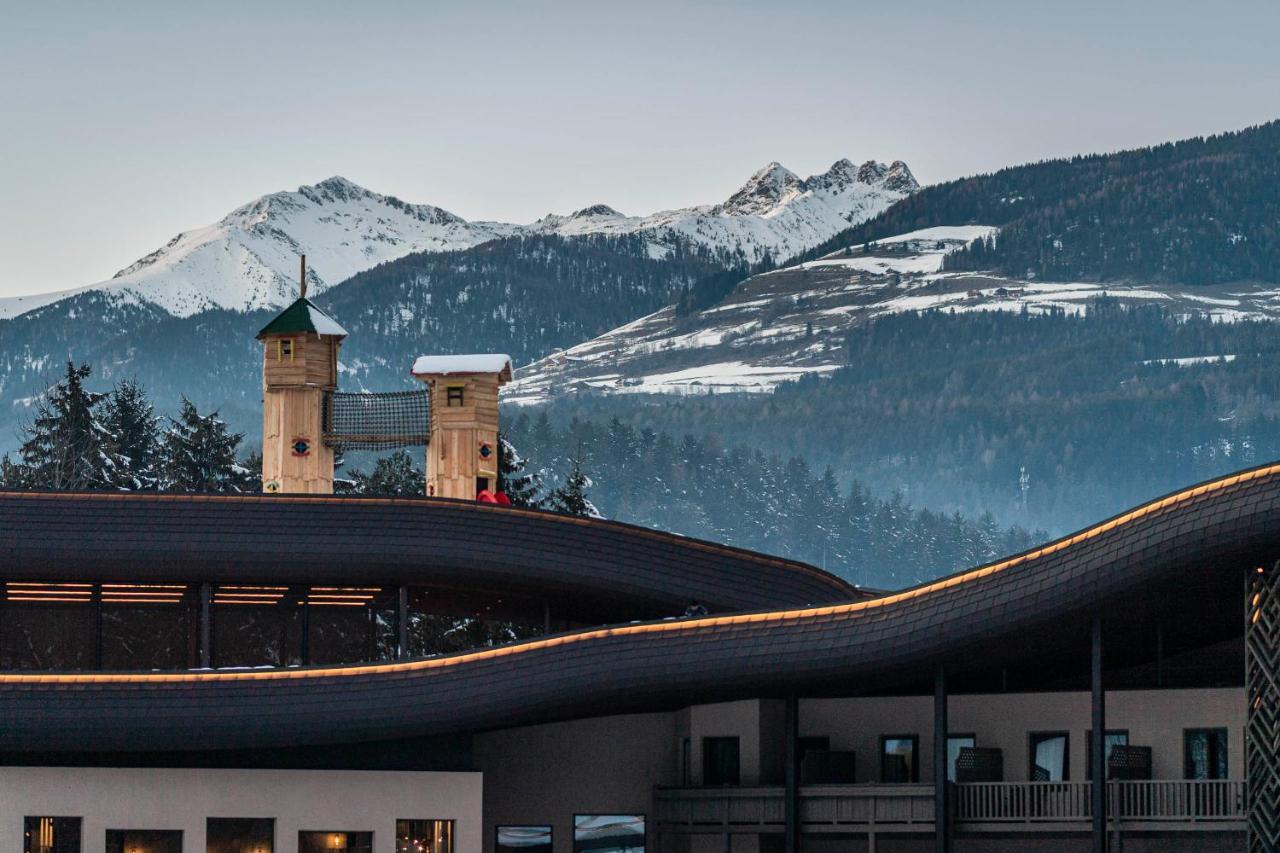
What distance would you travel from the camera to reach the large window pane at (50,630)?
53188mm

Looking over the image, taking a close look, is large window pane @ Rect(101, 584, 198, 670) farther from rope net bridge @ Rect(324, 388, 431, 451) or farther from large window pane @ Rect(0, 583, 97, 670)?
rope net bridge @ Rect(324, 388, 431, 451)

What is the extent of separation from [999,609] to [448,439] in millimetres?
15914

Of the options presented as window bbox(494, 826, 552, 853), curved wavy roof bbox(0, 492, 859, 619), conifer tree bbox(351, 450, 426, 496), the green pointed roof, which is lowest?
window bbox(494, 826, 552, 853)

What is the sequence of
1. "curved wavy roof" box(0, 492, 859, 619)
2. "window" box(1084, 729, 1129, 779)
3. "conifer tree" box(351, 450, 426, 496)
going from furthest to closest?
"conifer tree" box(351, 450, 426, 496)
"curved wavy roof" box(0, 492, 859, 619)
"window" box(1084, 729, 1129, 779)

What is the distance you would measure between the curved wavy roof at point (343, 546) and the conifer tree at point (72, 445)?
214 feet

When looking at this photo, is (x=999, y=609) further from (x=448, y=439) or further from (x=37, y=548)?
(x=37, y=548)

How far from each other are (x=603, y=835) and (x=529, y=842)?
65.3 inches

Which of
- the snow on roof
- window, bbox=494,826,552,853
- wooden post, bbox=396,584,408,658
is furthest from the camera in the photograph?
the snow on roof

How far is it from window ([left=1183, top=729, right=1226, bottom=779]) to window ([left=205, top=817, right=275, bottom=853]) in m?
18.5

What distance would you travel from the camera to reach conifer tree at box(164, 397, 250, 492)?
111m

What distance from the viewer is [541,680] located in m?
46.3

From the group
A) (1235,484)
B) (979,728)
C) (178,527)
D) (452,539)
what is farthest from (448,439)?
(1235,484)

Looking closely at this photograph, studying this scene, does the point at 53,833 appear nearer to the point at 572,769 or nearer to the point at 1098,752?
the point at 572,769

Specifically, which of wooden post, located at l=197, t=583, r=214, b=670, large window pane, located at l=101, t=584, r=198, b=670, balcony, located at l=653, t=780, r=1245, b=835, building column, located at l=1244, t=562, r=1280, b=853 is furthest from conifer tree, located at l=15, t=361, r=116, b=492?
building column, located at l=1244, t=562, r=1280, b=853
